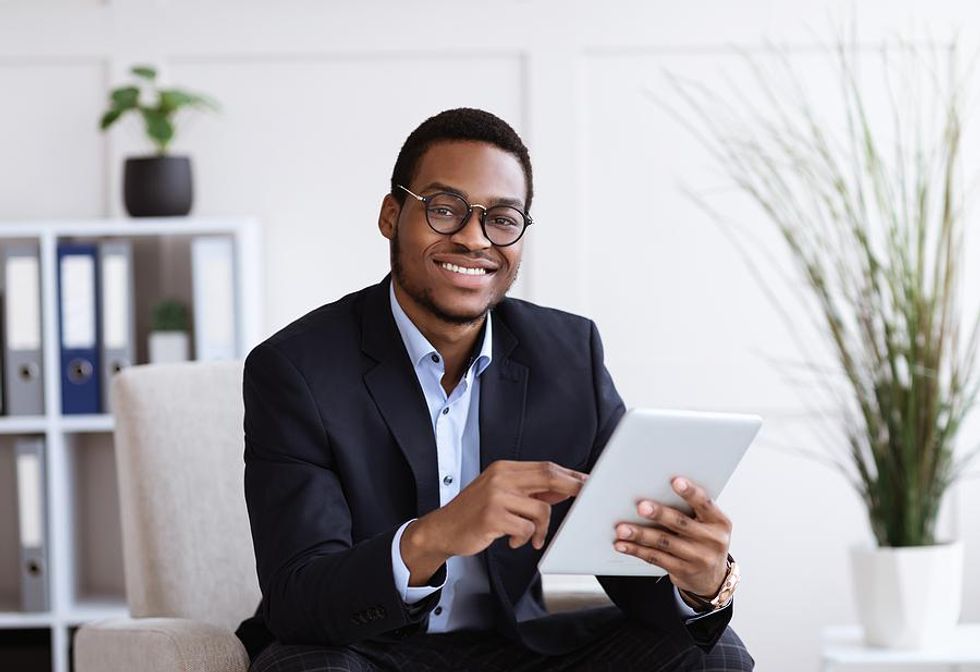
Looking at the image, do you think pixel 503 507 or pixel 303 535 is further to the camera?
pixel 303 535

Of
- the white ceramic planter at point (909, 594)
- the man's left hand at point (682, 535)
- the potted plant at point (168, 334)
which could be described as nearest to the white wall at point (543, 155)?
the potted plant at point (168, 334)

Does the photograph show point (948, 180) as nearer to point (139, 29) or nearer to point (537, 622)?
point (537, 622)

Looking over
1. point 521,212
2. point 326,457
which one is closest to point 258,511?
point 326,457

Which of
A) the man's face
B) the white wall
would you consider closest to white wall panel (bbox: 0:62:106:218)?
the white wall

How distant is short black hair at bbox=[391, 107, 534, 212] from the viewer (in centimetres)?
180

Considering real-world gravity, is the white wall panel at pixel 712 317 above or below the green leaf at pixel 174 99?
below

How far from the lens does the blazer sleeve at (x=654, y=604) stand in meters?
1.68

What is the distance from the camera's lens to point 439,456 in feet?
5.97

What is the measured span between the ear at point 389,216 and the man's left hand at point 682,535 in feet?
1.84

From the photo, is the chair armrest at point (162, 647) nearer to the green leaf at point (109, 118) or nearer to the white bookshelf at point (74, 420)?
the white bookshelf at point (74, 420)

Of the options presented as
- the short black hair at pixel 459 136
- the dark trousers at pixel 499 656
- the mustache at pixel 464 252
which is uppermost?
the short black hair at pixel 459 136

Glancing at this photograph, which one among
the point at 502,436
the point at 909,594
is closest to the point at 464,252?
the point at 502,436

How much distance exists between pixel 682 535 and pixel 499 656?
15.4 inches

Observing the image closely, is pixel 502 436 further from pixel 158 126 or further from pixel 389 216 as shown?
pixel 158 126
